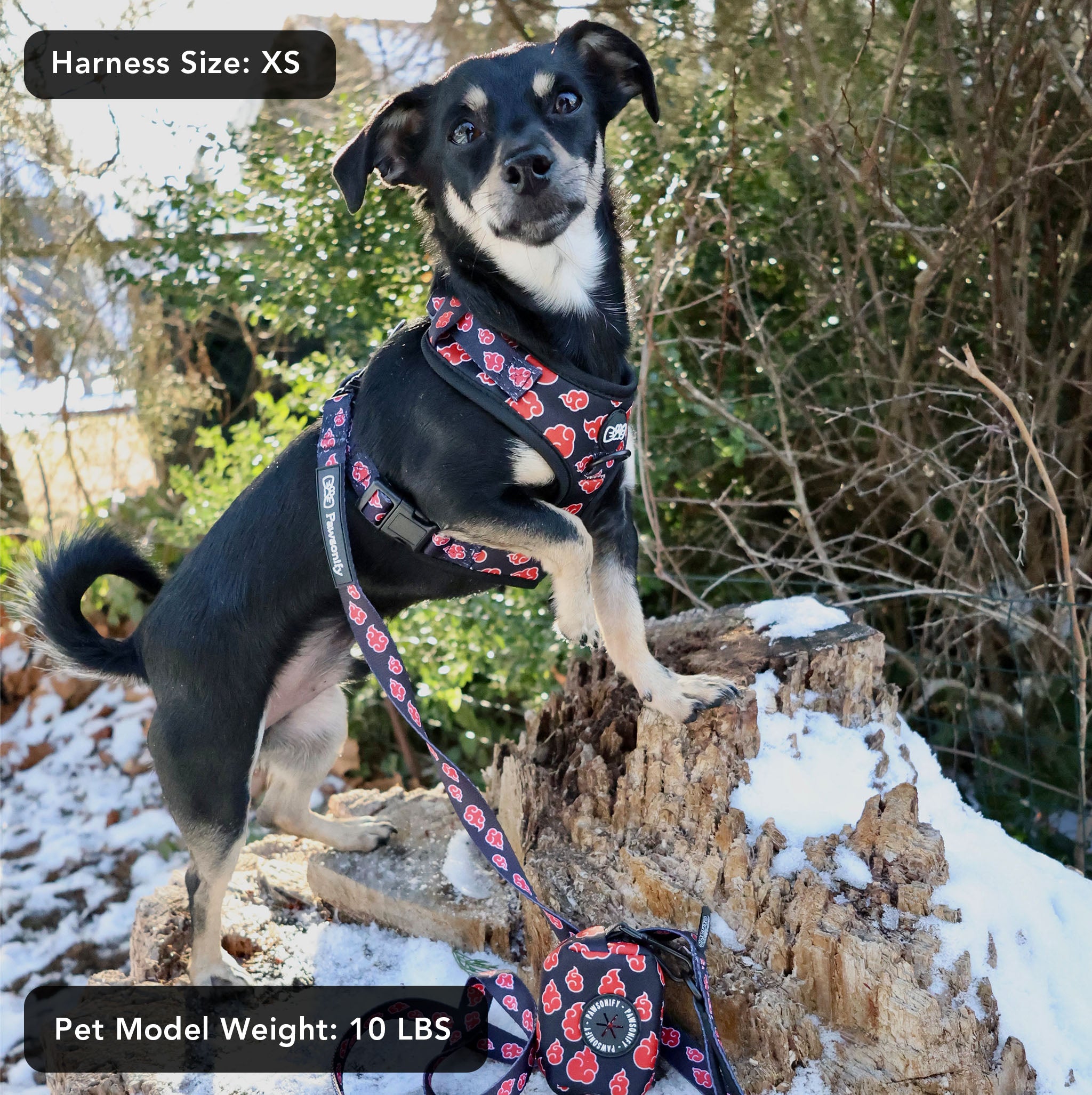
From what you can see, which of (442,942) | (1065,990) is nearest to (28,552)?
(442,942)

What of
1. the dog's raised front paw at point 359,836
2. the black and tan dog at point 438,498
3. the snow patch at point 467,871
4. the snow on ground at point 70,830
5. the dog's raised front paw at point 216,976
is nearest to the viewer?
the black and tan dog at point 438,498

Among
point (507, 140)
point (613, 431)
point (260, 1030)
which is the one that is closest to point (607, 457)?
point (613, 431)

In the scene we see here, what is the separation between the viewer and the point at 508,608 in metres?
3.76

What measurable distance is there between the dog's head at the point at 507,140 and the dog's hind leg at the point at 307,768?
1.32 m

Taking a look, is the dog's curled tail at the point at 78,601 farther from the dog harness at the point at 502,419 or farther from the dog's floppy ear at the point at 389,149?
the dog's floppy ear at the point at 389,149

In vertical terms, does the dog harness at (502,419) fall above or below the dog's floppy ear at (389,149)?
below

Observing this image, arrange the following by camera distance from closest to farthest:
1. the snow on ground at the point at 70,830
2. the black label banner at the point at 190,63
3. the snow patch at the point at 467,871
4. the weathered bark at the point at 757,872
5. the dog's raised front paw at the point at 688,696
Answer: the weathered bark at the point at 757,872
the dog's raised front paw at the point at 688,696
the snow patch at the point at 467,871
the snow on ground at the point at 70,830
the black label banner at the point at 190,63

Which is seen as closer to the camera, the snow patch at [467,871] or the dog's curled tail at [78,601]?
the dog's curled tail at [78,601]

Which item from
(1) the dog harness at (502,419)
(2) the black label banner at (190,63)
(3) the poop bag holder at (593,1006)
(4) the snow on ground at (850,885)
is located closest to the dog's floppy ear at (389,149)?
(1) the dog harness at (502,419)

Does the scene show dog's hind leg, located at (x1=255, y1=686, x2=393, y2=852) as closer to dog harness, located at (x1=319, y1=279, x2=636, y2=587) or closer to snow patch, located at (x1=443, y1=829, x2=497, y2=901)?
snow patch, located at (x1=443, y1=829, x2=497, y2=901)

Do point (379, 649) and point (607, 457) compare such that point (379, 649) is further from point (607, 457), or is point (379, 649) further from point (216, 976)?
point (216, 976)

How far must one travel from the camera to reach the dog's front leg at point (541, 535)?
2033mm

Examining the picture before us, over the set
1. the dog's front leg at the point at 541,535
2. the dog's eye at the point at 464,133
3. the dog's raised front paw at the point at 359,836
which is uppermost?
the dog's eye at the point at 464,133

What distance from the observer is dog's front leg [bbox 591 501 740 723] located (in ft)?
7.25
